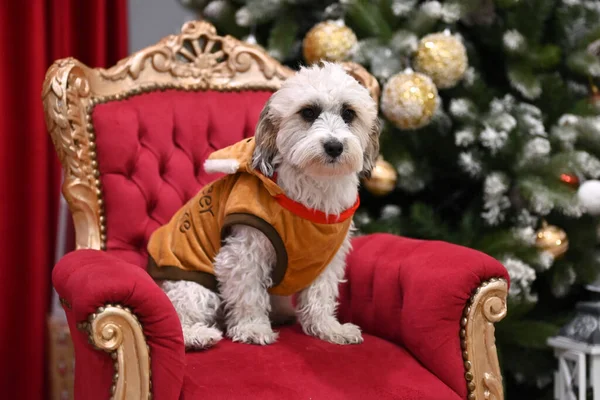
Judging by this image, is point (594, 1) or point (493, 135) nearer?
point (493, 135)

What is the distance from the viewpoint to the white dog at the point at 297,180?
171 centimetres

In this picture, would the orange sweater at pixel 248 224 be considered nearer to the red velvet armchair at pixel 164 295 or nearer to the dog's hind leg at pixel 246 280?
the dog's hind leg at pixel 246 280

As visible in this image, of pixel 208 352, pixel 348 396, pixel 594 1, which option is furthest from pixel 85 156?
pixel 594 1

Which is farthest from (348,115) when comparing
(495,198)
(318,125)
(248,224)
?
(495,198)

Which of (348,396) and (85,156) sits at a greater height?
(85,156)

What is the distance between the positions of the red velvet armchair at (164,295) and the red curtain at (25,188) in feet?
1.41

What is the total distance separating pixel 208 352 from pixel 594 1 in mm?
2296

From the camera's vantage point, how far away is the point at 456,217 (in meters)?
3.12

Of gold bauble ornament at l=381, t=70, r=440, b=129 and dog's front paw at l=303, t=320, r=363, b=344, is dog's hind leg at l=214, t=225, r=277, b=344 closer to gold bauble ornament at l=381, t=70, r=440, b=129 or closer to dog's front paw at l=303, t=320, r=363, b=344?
dog's front paw at l=303, t=320, r=363, b=344

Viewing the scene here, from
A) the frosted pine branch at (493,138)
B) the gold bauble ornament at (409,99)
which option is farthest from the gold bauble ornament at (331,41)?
the frosted pine branch at (493,138)

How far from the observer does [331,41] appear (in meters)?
2.45

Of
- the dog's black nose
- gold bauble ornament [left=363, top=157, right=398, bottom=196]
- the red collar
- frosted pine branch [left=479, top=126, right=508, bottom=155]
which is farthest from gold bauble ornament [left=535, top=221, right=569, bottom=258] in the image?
the dog's black nose

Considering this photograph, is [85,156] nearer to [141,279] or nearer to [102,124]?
[102,124]

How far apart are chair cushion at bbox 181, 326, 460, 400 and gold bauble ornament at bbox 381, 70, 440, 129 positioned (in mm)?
882
